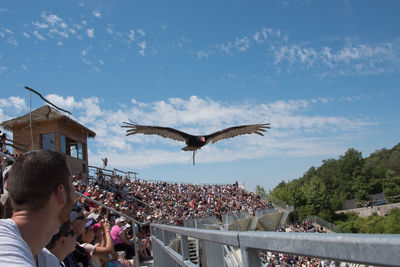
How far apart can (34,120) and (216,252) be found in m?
21.1

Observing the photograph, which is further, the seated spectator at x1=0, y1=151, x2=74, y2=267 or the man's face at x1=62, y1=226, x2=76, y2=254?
the man's face at x1=62, y1=226, x2=76, y2=254

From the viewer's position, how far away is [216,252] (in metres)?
1.93

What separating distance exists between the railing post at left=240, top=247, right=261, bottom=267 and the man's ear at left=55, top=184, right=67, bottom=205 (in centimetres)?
74

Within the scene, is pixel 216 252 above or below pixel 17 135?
below

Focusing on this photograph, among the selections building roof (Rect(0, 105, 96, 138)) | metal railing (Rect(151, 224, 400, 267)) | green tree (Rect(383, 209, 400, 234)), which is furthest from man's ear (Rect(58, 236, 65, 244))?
green tree (Rect(383, 209, 400, 234))

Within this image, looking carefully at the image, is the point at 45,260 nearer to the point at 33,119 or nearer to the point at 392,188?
the point at 33,119

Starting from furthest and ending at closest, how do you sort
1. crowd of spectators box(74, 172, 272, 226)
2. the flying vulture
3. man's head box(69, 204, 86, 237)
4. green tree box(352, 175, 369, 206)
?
green tree box(352, 175, 369, 206) < crowd of spectators box(74, 172, 272, 226) < the flying vulture < man's head box(69, 204, 86, 237)

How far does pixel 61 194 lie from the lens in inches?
55.0

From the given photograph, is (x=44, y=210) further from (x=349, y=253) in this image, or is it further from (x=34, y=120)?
(x=34, y=120)

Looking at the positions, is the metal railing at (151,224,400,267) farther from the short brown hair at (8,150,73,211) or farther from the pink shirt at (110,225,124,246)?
the pink shirt at (110,225,124,246)

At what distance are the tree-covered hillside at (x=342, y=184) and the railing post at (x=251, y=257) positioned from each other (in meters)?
60.9

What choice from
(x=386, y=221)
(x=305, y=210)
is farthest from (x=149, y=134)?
(x=305, y=210)

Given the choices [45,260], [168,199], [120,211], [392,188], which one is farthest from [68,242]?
[392,188]

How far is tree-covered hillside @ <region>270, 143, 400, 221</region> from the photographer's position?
61.8 m
